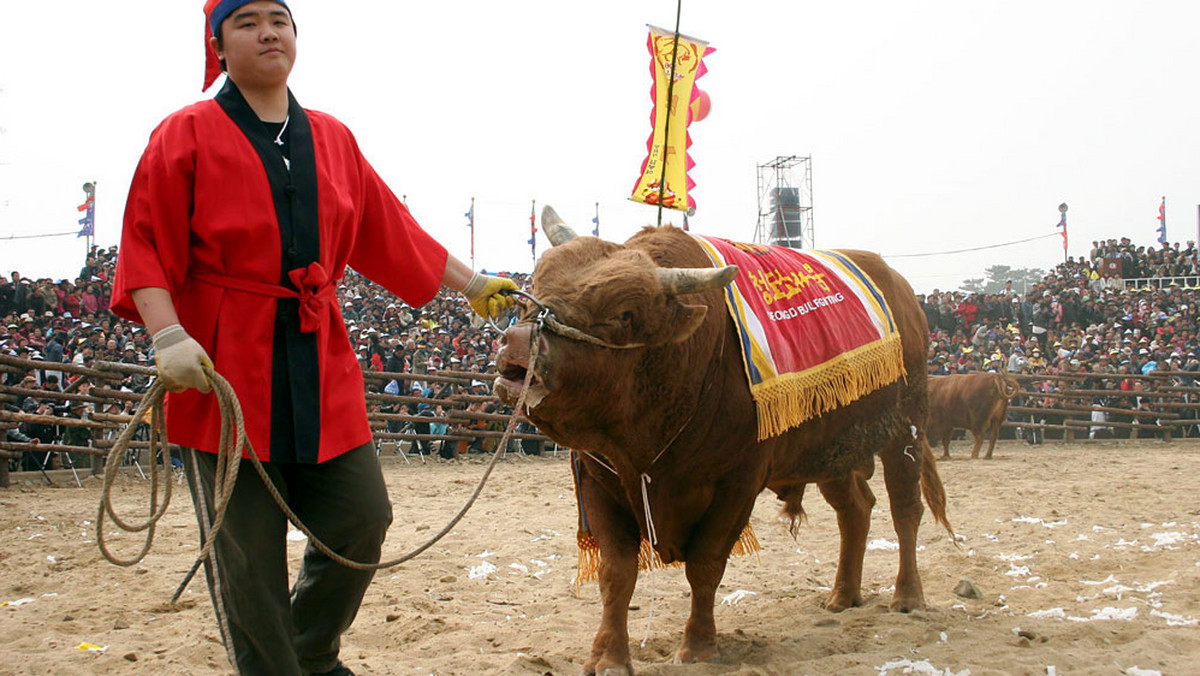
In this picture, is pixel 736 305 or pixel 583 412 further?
pixel 736 305

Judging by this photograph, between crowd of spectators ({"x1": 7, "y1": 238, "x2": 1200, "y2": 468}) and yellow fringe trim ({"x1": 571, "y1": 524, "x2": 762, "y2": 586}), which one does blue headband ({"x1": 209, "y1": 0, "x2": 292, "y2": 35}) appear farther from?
crowd of spectators ({"x1": 7, "y1": 238, "x2": 1200, "y2": 468})

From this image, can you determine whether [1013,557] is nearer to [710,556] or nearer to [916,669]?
[916,669]

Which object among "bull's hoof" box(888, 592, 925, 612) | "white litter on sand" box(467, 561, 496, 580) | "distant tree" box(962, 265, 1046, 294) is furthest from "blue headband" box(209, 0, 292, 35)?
"distant tree" box(962, 265, 1046, 294)

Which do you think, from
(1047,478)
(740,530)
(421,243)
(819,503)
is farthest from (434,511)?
(1047,478)

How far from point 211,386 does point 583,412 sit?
136 cm

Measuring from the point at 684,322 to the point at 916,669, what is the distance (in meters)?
1.67

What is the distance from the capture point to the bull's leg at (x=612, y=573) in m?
3.58

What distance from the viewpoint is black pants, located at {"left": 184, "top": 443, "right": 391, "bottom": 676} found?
2541mm

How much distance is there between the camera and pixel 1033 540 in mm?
6285

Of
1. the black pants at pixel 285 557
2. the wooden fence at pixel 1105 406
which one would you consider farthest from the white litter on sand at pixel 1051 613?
the wooden fence at pixel 1105 406

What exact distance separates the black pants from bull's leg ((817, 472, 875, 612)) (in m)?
2.88

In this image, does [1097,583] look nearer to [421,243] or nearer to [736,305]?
[736,305]

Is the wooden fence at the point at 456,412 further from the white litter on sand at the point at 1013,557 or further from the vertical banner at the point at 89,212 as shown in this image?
the vertical banner at the point at 89,212

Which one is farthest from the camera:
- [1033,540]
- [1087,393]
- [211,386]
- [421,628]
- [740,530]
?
[1087,393]
